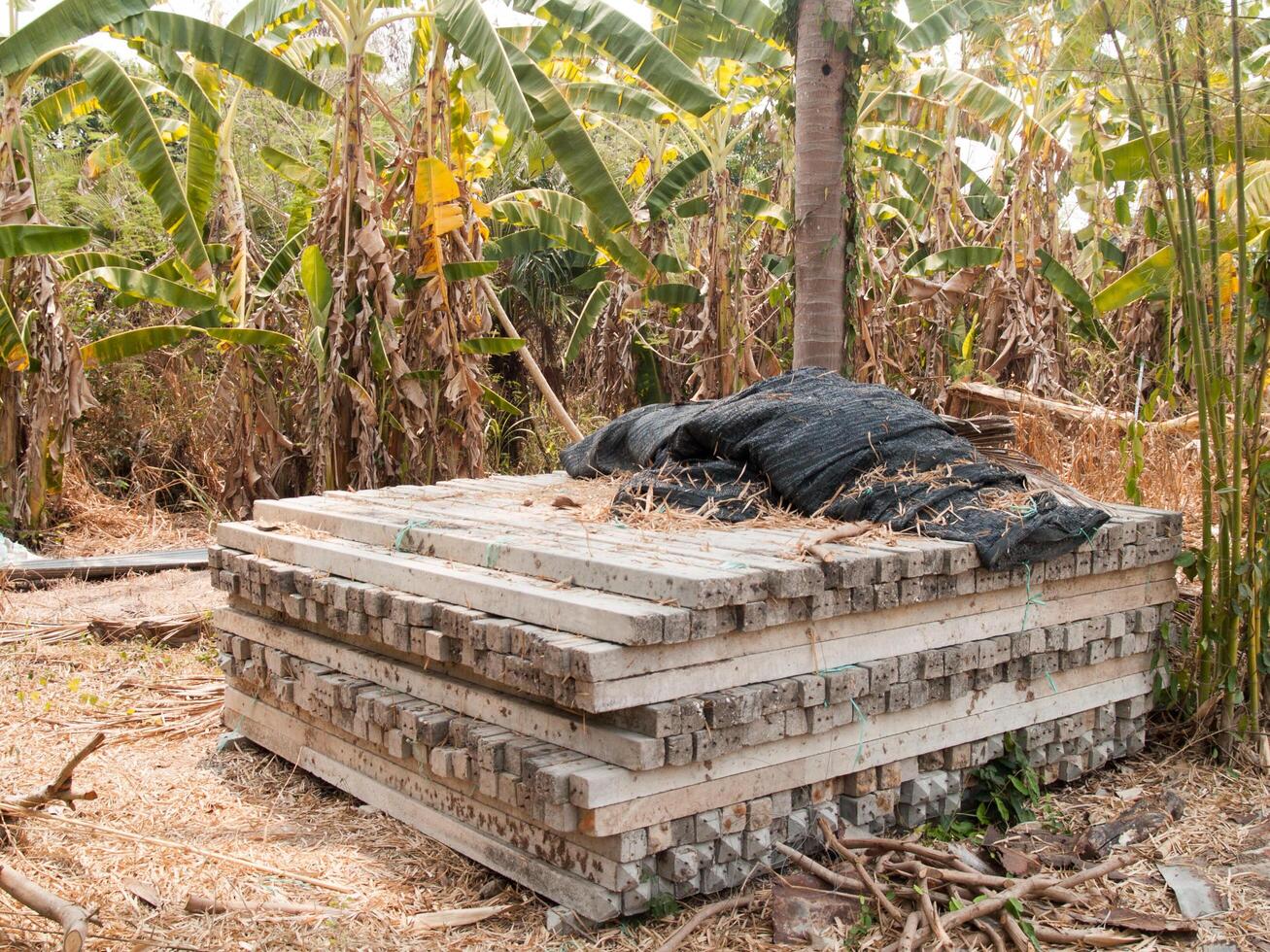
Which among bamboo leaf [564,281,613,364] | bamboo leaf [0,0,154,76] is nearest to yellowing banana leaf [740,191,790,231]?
bamboo leaf [564,281,613,364]

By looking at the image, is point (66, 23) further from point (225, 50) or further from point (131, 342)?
point (131, 342)

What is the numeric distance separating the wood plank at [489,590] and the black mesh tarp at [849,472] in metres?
0.93

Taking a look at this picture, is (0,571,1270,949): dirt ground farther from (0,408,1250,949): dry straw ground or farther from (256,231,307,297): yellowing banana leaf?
(256,231,307,297): yellowing banana leaf

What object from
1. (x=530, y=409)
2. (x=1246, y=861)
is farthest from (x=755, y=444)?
(x=530, y=409)

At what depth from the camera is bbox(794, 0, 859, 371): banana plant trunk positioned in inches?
253

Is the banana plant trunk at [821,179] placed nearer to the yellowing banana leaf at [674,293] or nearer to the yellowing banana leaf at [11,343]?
the yellowing banana leaf at [674,293]

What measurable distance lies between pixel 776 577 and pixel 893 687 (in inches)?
27.4

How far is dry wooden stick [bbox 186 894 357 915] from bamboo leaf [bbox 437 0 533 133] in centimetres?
491

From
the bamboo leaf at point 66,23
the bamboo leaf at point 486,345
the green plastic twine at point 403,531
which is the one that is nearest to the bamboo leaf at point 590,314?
the bamboo leaf at point 486,345

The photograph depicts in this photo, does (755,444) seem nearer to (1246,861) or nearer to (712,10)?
(1246,861)

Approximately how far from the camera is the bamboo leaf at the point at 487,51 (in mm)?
6895

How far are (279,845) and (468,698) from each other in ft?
3.05

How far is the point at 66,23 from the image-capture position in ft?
21.9

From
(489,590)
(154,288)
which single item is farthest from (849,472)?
(154,288)
